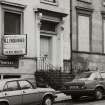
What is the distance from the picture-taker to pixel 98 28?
92.9ft

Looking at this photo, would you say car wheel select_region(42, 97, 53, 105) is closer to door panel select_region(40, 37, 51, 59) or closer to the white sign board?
the white sign board

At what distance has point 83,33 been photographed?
27.2 metres

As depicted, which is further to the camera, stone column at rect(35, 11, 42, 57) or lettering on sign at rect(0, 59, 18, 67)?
stone column at rect(35, 11, 42, 57)

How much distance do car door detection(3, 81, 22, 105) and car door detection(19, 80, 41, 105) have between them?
0.24m

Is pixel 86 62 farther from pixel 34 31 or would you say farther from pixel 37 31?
pixel 34 31

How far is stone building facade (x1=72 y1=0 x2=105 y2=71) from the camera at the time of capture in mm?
26438

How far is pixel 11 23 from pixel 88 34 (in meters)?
7.37

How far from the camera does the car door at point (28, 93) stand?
14.9 metres

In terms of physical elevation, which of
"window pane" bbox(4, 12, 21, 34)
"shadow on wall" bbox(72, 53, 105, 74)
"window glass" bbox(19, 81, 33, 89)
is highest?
"window pane" bbox(4, 12, 21, 34)

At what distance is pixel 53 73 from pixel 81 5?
6671mm

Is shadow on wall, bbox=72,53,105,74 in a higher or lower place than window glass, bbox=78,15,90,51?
lower

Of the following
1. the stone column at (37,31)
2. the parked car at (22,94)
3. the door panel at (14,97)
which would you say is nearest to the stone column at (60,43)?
the stone column at (37,31)

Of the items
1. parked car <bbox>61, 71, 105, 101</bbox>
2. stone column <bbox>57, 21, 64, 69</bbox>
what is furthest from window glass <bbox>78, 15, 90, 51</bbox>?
parked car <bbox>61, 71, 105, 101</bbox>

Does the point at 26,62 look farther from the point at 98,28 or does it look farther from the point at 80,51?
the point at 98,28
